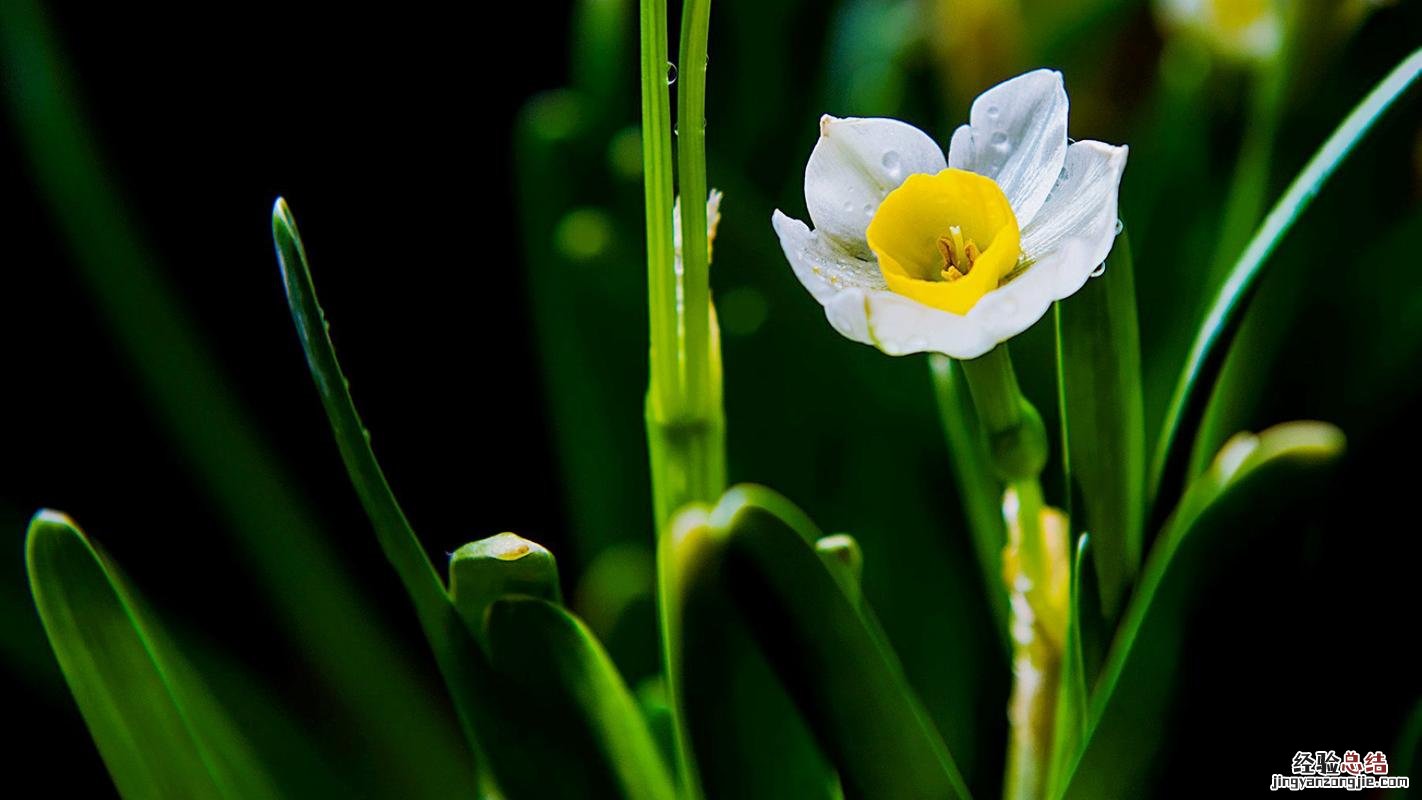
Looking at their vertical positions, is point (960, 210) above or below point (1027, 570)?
above

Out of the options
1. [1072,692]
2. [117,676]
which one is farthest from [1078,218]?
[117,676]

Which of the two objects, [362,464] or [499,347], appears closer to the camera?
[362,464]

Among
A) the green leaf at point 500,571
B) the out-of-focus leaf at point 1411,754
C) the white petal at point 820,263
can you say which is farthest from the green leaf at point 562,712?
the out-of-focus leaf at point 1411,754

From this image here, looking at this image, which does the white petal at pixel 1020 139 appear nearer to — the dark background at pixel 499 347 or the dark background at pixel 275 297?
the dark background at pixel 499 347

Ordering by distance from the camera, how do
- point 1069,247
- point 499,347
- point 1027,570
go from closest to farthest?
point 1069,247, point 1027,570, point 499,347

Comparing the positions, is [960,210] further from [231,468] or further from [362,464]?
[231,468]

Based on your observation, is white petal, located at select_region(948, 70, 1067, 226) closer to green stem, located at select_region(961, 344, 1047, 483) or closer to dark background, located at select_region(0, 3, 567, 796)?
green stem, located at select_region(961, 344, 1047, 483)

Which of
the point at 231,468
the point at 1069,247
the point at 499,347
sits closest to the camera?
the point at 1069,247
